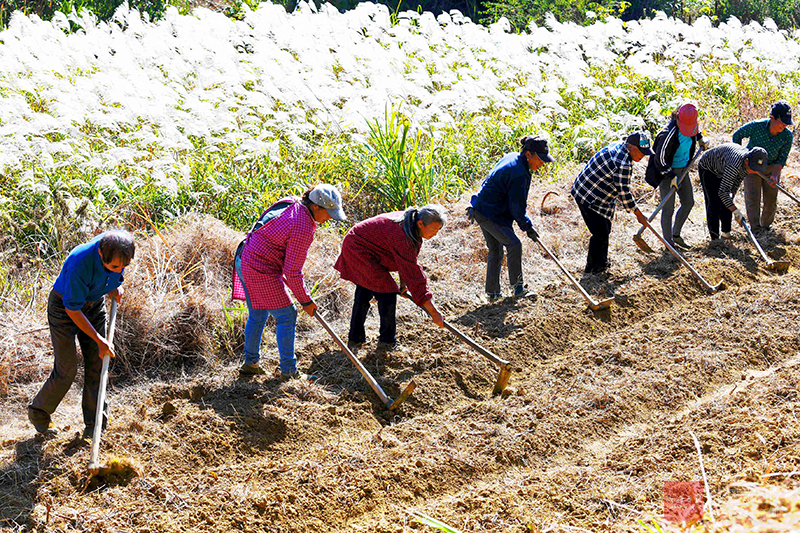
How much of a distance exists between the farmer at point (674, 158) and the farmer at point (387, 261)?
328 cm

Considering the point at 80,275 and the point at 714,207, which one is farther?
the point at 714,207

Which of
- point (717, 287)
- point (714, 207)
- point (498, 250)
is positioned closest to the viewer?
point (498, 250)

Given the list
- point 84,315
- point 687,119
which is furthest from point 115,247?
point 687,119

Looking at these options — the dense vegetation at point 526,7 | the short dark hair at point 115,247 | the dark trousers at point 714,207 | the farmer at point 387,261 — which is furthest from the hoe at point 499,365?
the dense vegetation at point 526,7

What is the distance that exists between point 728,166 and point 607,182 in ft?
5.43

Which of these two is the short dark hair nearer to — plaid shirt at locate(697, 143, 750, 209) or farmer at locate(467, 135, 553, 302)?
farmer at locate(467, 135, 553, 302)

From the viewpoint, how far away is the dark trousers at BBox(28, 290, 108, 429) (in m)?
4.45

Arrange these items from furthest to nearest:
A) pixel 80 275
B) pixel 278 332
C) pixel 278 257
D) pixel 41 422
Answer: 1. pixel 278 332
2. pixel 278 257
3. pixel 41 422
4. pixel 80 275

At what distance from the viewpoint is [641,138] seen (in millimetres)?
6598

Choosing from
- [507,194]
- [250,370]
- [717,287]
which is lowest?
[250,370]

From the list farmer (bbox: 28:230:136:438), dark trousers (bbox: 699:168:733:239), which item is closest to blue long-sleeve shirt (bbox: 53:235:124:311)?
farmer (bbox: 28:230:136:438)

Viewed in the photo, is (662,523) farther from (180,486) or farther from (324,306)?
(324,306)

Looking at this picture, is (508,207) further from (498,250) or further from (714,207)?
(714,207)

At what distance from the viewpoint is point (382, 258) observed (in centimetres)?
568
